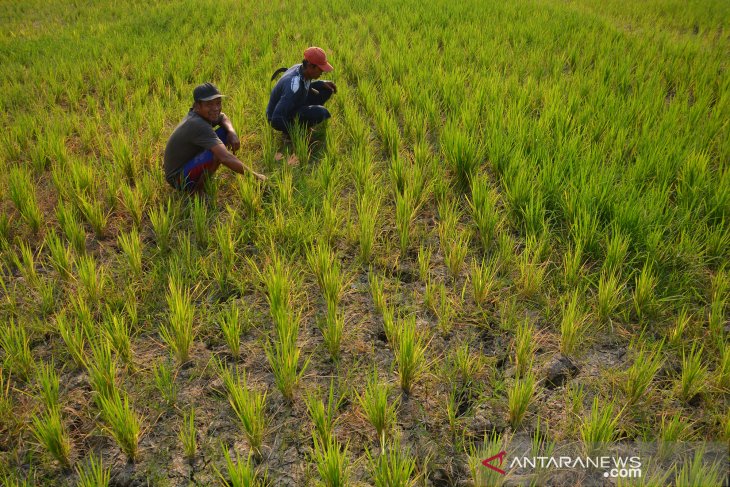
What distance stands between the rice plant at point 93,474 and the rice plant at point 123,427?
8cm

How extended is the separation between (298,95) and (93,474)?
260 cm

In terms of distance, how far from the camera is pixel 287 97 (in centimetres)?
309

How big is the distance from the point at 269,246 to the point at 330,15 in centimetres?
607

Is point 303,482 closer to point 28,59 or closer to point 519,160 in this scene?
point 519,160

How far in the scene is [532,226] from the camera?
222 cm

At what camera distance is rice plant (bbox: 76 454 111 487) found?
124cm

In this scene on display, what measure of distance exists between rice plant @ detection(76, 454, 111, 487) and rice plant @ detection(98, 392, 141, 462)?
8cm

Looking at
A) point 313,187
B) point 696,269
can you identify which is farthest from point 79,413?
point 696,269

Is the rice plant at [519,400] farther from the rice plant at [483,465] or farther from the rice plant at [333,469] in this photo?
the rice plant at [333,469]

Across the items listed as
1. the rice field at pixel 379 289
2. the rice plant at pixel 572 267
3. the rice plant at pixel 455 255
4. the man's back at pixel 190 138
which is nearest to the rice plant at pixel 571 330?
the rice field at pixel 379 289

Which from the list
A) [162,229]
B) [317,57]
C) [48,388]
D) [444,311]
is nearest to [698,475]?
Result: [444,311]

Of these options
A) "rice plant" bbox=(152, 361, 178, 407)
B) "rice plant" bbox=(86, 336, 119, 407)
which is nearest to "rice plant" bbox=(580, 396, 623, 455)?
"rice plant" bbox=(152, 361, 178, 407)

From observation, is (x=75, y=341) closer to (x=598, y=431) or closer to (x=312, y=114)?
(x=598, y=431)

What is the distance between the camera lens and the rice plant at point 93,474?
124cm
